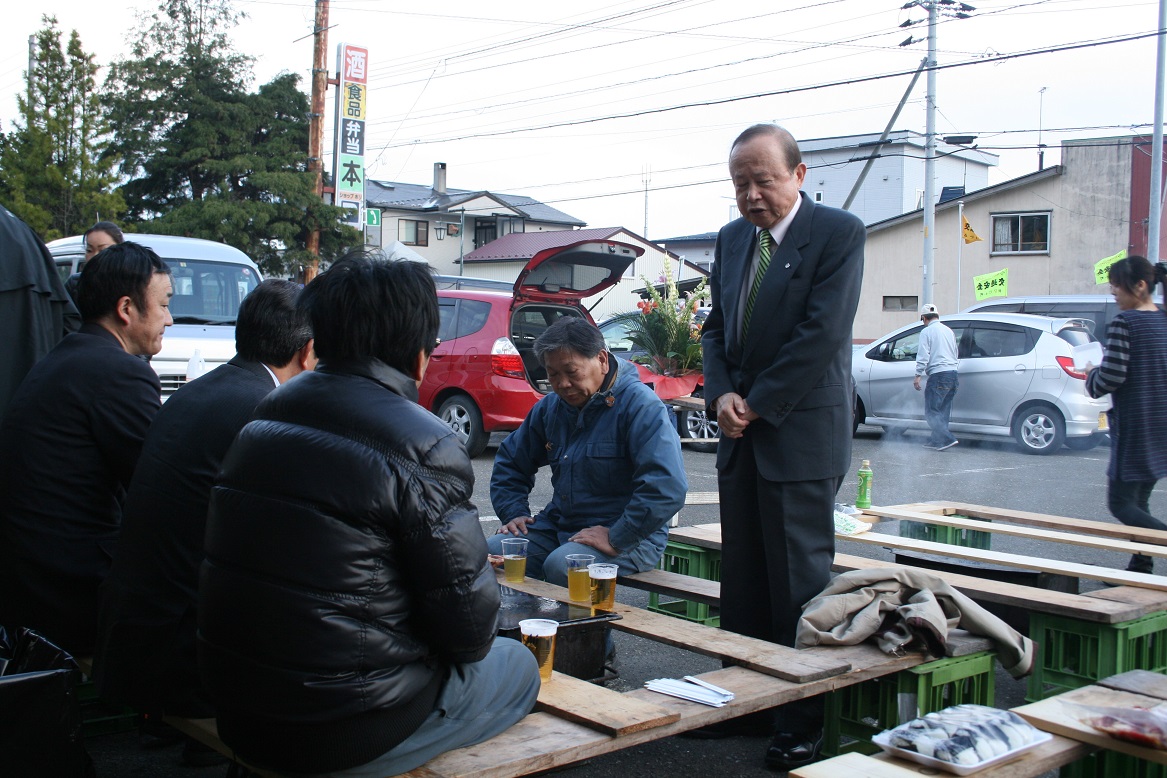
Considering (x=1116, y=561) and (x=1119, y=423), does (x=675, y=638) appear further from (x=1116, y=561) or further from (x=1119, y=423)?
(x=1116, y=561)

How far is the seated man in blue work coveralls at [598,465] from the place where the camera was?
3.89 m

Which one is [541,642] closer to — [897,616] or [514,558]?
[514,558]

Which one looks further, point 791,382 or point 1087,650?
point 1087,650

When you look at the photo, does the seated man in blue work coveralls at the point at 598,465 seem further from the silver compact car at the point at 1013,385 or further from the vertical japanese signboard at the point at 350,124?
the vertical japanese signboard at the point at 350,124

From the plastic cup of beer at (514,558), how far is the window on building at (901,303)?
29.0 metres

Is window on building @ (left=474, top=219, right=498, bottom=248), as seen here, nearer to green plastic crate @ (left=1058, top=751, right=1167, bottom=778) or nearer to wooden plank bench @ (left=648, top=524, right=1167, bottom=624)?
wooden plank bench @ (left=648, top=524, right=1167, bottom=624)

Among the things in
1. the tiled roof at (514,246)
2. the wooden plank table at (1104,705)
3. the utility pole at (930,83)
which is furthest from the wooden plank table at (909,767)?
the tiled roof at (514,246)

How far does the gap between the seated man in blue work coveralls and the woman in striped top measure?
312 centimetres

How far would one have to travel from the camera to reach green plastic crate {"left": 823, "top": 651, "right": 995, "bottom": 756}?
297 centimetres

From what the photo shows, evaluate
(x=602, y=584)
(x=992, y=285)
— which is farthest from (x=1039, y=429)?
(x=602, y=584)

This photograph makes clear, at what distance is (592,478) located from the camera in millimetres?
4141

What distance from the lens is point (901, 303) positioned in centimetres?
3103

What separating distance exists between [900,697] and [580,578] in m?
1.08

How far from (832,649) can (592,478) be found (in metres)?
→ 1.38
